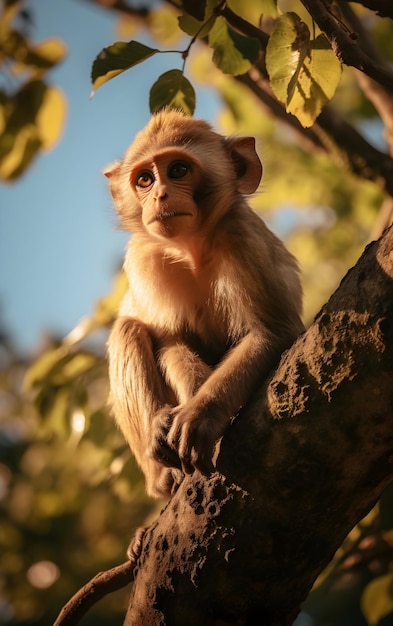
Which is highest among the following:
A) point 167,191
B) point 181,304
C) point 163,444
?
point 167,191

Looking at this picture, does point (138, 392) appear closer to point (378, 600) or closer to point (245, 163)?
point (245, 163)

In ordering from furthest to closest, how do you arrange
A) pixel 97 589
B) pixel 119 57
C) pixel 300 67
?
pixel 97 589 < pixel 119 57 < pixel 300 67

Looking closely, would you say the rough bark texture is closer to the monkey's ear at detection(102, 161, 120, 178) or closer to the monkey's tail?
the monkey's tail

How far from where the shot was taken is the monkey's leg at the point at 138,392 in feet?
14.8

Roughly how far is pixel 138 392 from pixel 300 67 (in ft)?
7.12

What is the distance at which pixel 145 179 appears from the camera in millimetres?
4785

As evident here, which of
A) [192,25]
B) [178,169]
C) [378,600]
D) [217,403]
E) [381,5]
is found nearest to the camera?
[381,5]

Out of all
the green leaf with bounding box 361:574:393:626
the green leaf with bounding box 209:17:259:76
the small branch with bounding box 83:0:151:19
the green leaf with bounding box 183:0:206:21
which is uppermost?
the small branch with bounding box 83:0:151:19

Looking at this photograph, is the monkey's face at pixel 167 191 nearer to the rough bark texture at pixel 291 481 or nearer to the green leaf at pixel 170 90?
the green leaf at pixel 170 90

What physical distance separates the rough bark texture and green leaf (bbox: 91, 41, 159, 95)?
4.84ft

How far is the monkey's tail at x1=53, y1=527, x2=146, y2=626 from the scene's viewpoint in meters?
4.21

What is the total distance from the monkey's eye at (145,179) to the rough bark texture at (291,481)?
1.89 meters

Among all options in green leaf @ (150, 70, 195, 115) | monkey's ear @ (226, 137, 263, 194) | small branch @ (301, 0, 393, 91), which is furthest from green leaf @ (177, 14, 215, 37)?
monkey's ear @ (226, 137, 263, 194)

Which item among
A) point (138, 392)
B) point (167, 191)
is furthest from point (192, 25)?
point (138, 392)
